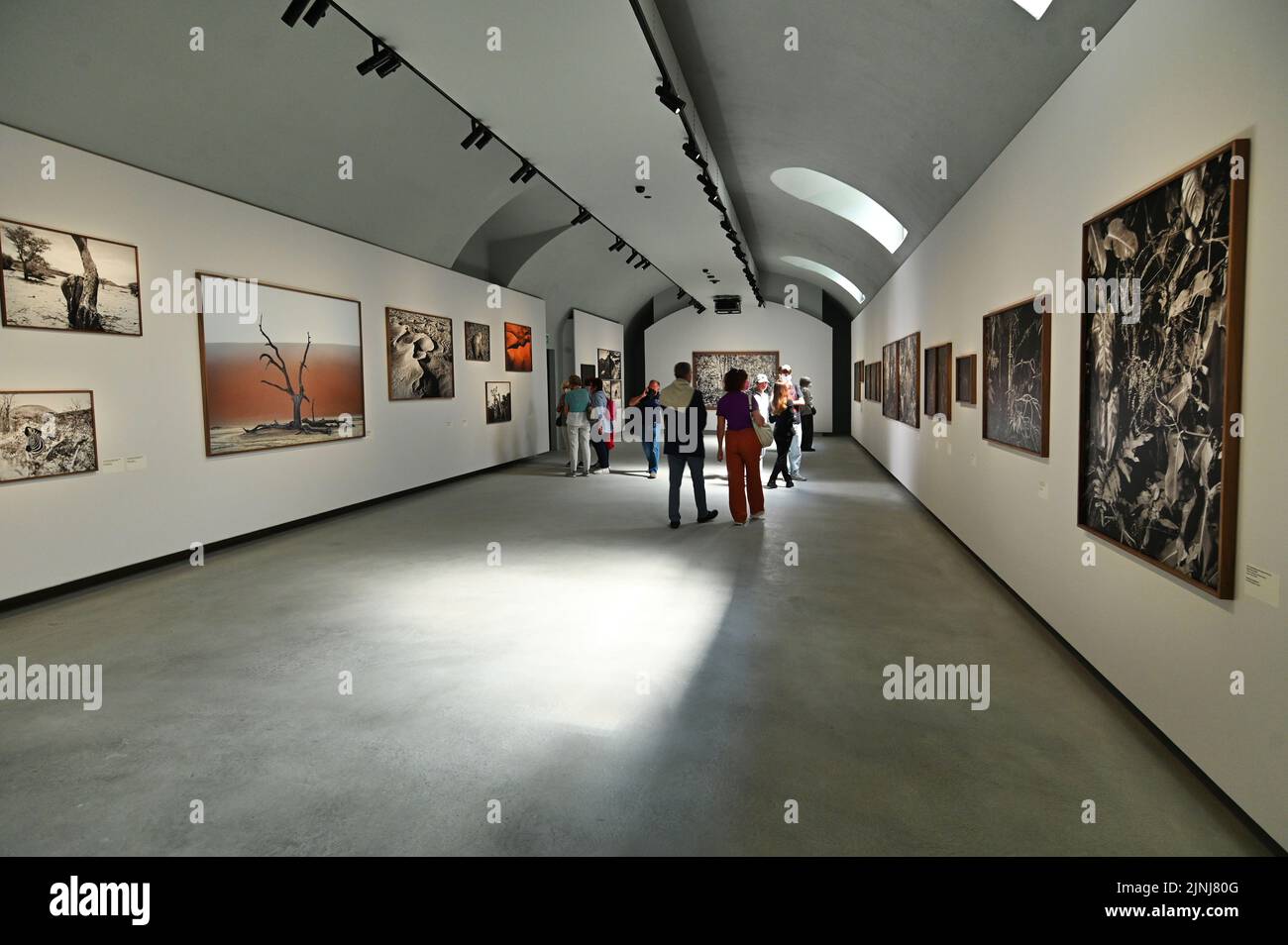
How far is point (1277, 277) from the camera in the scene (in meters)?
2.88

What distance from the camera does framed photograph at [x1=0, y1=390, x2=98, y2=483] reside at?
21.4 feet

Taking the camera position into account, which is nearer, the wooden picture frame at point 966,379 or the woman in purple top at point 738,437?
the wooden picture frame at point 966,379

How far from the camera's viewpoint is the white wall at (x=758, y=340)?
93.8 ft

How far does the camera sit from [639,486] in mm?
14031

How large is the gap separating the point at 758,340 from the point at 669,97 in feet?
71.9

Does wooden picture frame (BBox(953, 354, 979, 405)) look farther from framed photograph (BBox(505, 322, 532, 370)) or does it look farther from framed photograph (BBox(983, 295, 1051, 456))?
framed photograph (BBox(505, 322, 532, 370))

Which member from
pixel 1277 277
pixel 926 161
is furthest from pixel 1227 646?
pixel 926 161

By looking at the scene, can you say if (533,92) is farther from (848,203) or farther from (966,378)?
(848,203)

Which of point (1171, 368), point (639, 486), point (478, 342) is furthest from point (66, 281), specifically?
point (478, 342)

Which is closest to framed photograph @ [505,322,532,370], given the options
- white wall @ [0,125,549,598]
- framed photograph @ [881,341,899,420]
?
white wall @ [0,125,549,598]

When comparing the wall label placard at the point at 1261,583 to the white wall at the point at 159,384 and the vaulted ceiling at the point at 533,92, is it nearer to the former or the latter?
the vaulted ceiling at the point at 533,92

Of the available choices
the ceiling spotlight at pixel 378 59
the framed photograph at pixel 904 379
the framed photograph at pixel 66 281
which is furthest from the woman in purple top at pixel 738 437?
the framed photograph at pixel 66 281

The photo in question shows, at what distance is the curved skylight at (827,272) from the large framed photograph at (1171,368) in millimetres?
17150

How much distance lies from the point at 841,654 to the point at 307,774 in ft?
10.8
